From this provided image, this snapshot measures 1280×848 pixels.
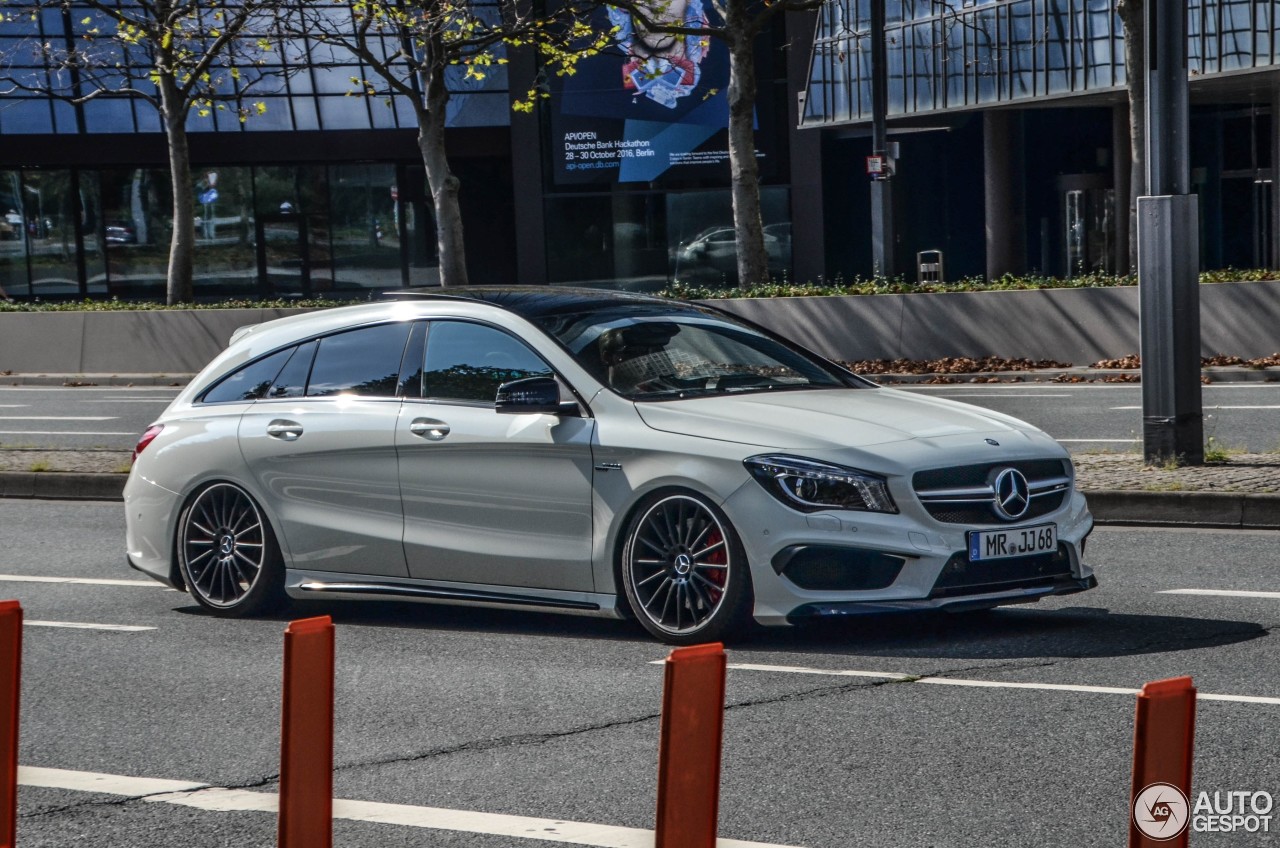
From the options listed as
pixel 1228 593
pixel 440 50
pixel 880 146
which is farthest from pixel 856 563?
pixel 440 50

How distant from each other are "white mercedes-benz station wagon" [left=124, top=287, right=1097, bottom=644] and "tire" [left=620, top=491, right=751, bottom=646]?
0.03 feet

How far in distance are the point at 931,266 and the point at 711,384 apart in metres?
20.8

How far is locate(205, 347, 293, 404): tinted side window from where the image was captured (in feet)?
29.0

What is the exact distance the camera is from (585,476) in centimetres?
750

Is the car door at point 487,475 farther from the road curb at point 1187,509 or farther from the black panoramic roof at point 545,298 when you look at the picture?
the road curb at point 1187,509

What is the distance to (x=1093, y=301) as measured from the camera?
70.8 ft

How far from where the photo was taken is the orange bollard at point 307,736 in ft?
11.0

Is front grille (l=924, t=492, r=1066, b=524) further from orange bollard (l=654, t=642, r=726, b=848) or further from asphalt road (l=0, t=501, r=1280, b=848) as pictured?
orange bollard (l=654, t=642, r=726, b=848)

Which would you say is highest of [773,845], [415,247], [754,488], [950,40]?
[950,40]

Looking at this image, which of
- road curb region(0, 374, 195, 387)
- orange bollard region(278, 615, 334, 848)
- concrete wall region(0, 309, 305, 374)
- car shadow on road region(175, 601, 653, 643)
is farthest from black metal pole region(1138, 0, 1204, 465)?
road curb region(0, 374, 195, 387)

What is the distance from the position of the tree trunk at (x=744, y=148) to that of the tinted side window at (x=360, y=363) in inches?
661

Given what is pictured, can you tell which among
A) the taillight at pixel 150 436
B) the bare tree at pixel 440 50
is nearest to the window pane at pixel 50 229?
the bare tree at pixel 440 50

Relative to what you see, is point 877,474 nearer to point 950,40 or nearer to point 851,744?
point 851,744

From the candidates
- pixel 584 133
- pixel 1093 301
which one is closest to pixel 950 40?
pixel 584 133
